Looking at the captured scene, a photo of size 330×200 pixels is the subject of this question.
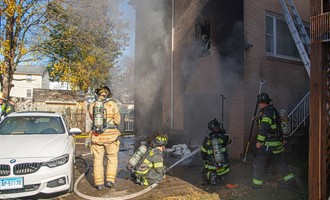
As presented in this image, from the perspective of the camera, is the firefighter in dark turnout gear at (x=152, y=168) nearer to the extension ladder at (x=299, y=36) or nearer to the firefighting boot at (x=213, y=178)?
the firefighting boot at (x=213, y=178)

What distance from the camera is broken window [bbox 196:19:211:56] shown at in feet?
30.7

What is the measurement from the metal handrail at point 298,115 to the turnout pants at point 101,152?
4501mm

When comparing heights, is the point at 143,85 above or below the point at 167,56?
below

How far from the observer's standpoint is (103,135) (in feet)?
17.3

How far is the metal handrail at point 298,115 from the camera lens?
749 cm

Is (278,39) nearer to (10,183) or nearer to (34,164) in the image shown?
(34,164)

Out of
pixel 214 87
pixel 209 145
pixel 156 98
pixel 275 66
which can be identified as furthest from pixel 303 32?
pixel 156 98

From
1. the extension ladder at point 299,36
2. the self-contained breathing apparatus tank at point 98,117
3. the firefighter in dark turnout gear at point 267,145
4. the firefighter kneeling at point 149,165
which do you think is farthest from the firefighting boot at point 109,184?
the extension ladder at point 299,36

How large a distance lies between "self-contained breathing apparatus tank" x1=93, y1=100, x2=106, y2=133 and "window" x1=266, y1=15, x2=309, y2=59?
5.41 metres

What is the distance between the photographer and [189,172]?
6672mm

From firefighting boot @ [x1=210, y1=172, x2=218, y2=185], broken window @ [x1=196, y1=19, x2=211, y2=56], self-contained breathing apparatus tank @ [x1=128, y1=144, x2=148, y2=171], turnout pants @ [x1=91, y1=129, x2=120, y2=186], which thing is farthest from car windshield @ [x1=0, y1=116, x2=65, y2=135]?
broken window @ [x1=196, y1=19, x2=211, y2=56]

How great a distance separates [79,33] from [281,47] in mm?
7636

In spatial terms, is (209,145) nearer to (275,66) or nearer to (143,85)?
(275,66)

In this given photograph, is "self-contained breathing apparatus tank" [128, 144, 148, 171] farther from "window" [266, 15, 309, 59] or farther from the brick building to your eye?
"window" [266, 15, 309, 59]
